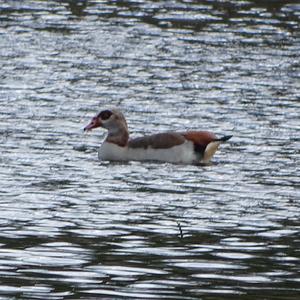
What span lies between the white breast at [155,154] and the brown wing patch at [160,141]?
7 cm

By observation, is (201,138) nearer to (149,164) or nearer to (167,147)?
(167,147)

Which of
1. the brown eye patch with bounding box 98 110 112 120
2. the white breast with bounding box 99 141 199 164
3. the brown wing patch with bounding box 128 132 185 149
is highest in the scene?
the brown eye patch with bounding box 98 110 112 120

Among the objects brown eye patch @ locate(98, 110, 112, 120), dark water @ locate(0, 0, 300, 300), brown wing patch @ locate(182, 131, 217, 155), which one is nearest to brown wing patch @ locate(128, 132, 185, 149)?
brown wing patch @ locate(182, 131, 217, 155)

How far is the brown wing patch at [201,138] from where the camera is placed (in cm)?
2073

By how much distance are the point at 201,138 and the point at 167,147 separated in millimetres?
522

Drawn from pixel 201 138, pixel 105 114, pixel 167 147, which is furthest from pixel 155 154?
pixel 105 114

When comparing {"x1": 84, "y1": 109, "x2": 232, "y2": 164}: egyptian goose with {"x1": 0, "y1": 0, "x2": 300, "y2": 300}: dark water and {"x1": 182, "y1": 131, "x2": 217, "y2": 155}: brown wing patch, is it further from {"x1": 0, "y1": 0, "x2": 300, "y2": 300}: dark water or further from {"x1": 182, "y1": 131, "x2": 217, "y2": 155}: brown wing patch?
{"x1": 0, "y1": 0, "x2": 300, "y2": 300}: dark water

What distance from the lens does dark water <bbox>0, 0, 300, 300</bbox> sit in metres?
12.9

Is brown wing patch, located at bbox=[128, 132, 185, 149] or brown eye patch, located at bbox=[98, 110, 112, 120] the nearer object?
brown wing patch, located at bbox=[128, 132, 185, 149]

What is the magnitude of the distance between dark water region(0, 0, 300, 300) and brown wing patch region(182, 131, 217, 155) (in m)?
0.33

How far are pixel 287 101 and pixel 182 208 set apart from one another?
30.4 ft

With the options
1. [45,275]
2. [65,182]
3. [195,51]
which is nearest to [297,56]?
[195,51]

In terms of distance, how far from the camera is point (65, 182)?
59.7 ft

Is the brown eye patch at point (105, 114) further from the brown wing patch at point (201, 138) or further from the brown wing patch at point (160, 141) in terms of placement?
the brown wing patch at point (201, 138)
